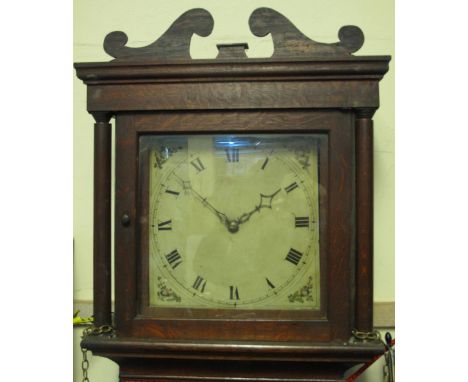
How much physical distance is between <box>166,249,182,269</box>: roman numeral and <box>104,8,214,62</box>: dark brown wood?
14.8 inches

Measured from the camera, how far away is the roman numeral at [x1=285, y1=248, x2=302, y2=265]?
3.57 feet

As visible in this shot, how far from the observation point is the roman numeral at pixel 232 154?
1107mm

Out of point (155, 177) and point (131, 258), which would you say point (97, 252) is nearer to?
point (131, 258)

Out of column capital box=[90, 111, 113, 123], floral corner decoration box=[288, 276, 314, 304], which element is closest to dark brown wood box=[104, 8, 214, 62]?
column capital box=[90, 111, 113, 123]

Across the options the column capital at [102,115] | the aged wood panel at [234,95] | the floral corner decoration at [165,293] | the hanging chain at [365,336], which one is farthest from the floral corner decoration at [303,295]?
the column capital at [102,115]

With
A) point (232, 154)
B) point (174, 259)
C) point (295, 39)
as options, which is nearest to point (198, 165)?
point (232, 154)

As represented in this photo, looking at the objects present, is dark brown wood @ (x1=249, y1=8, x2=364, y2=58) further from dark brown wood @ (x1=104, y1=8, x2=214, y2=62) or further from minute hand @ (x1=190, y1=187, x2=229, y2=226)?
minute hand @ (x1=190, y1=187, x2=229, y2=226)

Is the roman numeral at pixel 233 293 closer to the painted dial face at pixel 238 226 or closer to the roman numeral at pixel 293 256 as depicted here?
the painted dial face at pixel 238 226

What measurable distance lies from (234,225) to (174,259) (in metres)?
0.13

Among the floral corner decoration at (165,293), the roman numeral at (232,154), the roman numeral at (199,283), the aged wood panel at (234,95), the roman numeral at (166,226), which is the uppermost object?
the aged wood panel at (234,95)

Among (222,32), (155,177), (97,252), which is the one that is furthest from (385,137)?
(97,252)

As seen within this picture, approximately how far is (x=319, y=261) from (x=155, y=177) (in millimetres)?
352

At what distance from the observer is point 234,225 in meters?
1.10

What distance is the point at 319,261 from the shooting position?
42.7 inches
